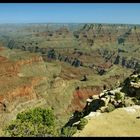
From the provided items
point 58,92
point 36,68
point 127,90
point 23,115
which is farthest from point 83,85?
point 23,115

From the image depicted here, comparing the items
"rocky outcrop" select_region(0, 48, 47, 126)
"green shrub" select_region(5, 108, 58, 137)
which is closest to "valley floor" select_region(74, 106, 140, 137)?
"green shrub" select_region(5, 108, 58, 137)

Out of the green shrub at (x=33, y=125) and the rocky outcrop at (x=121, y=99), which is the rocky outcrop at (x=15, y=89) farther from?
the green shrub at (x=33, y=125)

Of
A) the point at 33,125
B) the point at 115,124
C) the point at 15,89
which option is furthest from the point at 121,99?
the point at 15,89

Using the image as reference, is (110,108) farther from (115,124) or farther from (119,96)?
(115,124)

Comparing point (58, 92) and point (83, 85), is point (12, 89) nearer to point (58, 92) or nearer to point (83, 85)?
point (58, 92)

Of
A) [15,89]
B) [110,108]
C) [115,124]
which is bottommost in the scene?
[15,89]

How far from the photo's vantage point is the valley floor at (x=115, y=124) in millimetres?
28219

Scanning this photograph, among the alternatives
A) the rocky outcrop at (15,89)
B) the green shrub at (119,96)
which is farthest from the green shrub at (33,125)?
the rocky outcrop at (15,89)

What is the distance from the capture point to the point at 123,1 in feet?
12.8

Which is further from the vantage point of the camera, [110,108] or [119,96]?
[119,96]

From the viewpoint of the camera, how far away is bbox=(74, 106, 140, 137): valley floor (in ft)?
92.6

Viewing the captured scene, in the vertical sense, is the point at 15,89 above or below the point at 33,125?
below

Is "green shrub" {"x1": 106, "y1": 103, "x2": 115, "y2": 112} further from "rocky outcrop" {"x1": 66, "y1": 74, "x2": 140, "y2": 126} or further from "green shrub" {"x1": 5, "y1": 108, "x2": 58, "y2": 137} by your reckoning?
"green shrub" {"x1": 5, "y1": 108, "x2": 58, "y2": 137}

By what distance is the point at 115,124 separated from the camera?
3056 cm
